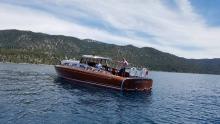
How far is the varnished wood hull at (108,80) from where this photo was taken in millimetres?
50406

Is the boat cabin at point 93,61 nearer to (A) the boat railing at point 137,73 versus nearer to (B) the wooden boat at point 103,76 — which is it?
(B) the wooden boat at point 103,76

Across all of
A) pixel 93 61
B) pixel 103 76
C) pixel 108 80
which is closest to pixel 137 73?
pixel 108 80

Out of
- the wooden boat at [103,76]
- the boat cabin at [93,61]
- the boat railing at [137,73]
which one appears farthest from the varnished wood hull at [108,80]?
the boat cabin at [93,61]

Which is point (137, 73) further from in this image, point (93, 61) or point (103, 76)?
point (93, 61)

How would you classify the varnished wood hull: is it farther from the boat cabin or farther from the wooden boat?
the boat cabin

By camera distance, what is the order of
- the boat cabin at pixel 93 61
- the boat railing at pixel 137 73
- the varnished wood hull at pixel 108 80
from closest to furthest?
1. the varnished wood hull at pixel 108 80
2. the boat railing at pixel 137 73
3. the boat cabin at pixel 93 61

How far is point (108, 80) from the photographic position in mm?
51969

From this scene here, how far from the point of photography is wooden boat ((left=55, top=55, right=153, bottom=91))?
50.7 m

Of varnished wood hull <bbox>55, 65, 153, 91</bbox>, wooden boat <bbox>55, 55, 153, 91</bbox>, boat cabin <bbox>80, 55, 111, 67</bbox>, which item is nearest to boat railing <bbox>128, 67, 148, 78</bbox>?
wooden boat <bbox>55, 55, 153, 91</bbox>

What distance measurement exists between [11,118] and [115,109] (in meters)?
12.3

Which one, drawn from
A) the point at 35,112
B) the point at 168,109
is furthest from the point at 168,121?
the point at 35,112

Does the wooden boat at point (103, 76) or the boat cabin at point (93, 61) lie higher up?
the boat cabin at point (93, 61)

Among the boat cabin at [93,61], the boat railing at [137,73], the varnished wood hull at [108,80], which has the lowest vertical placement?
the varnished wood hull at [108,80]

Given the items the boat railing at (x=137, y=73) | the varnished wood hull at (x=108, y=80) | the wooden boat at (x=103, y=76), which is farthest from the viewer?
the boat railing at (x=137, y=73)
